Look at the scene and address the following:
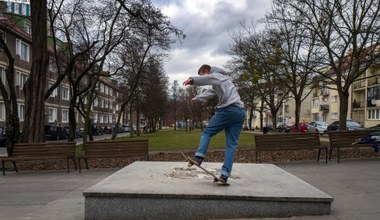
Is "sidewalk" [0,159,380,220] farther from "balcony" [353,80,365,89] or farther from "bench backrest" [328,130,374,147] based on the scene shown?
"balcony" [353,80,365,89]

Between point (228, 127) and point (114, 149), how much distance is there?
744 cm

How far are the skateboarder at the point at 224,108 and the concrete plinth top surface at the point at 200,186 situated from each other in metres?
0.49

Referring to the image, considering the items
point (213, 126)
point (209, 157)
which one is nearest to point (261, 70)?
point (209, 157)

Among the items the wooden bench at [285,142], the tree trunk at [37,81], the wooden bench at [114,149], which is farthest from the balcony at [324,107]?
the wooden bench at [114,149]

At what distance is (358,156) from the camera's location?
621 inches

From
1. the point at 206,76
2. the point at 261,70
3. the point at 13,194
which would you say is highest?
the point at 261,70

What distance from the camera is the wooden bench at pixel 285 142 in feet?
46.6

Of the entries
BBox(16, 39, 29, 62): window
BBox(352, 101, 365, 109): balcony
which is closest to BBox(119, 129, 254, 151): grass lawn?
BBox(16, 39, 29, 62): window

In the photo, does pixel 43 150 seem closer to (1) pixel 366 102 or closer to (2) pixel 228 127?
(2) pixel 228 127

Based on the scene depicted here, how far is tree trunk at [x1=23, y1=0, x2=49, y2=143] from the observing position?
1683cm

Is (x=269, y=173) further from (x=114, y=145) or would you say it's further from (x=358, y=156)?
(x=358, y=156)

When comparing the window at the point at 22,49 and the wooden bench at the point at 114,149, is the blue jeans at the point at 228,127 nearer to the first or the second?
the wooden bench at the point at 114,149

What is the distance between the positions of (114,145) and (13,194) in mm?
5001

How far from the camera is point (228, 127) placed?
7.27m
